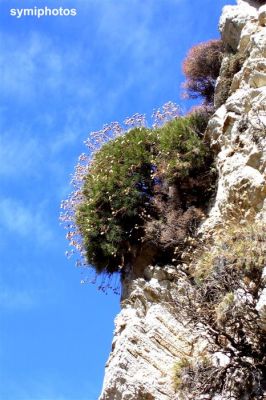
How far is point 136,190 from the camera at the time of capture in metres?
11.5

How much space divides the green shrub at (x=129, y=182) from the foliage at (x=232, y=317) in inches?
98.7

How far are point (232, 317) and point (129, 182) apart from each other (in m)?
4.04

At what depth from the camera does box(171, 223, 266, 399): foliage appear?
317 inches

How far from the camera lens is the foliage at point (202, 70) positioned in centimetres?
1305

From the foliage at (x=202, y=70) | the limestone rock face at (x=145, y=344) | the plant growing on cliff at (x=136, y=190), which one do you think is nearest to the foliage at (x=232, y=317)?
the limestone rock face at (x=145, y=344)

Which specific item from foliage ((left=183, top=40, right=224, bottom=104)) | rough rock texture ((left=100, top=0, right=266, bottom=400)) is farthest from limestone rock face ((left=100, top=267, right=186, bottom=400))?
foliage ((left=183, top=40, right=224, bottom=104))

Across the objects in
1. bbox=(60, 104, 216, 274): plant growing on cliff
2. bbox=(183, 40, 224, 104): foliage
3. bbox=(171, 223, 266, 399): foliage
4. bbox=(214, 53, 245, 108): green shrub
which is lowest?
bbox=(171, 223, 266, 399): foliage

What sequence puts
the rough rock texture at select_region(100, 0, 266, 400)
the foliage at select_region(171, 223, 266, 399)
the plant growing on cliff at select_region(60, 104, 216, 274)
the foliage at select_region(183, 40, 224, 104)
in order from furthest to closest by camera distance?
the foliage at select_region(183, 40, 224, 104) → the plant growing on cliff at select_region(60, 104, 216, 274) → the rough rock texture at select_region(100, 0, 266, 400) → the foliage at select_region(171, 223, 266, 399)

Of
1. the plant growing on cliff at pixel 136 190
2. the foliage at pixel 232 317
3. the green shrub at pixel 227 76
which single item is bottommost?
the foliage at pixel 232 317

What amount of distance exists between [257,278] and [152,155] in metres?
4.09

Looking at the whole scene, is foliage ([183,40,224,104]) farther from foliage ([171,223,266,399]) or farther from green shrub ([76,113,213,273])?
foliage ([171,223,266,399])

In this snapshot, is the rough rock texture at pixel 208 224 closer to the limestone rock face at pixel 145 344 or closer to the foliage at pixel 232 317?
the limestone rock face at pixel 145 344

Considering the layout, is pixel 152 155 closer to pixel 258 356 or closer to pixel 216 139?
pixel 216 139

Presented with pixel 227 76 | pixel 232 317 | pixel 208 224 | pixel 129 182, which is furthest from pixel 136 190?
pixel 232 317
